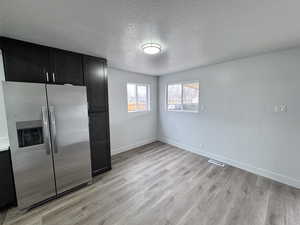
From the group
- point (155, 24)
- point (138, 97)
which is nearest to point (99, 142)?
point (138, 97)

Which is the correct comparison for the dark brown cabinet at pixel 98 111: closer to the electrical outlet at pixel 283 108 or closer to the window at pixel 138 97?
the window at pixel 138 97

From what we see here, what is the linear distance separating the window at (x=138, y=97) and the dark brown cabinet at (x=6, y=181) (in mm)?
2676

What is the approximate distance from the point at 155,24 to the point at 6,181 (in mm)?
2836

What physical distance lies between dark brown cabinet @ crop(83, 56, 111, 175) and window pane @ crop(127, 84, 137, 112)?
4.14ft

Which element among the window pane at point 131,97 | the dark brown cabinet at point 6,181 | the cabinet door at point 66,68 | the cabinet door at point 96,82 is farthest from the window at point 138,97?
the dark brown cabinet at point 6,181

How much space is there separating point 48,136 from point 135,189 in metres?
1.63

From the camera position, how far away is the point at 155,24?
57.6 inches

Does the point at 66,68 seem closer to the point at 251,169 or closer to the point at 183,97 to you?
the point at 183,97

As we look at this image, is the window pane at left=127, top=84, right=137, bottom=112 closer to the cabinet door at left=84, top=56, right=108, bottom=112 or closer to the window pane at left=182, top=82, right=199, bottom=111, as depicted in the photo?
the cabinet door at left=84, top=56, right=108, bottom=112

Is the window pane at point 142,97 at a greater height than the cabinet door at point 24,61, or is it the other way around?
the cabinet door at point 24,61

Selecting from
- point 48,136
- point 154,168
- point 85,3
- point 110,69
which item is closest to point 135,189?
point 154,168

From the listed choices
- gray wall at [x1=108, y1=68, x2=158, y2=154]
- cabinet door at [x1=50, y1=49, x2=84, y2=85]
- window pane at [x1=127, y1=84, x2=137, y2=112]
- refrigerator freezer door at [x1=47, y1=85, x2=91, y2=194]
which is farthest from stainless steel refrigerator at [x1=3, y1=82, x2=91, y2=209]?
window pane at [x1=127, y1=84, x2=137, y2=112]

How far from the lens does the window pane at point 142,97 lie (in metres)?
4.23

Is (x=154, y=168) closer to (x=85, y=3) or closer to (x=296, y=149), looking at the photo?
(x=296, y=149)
